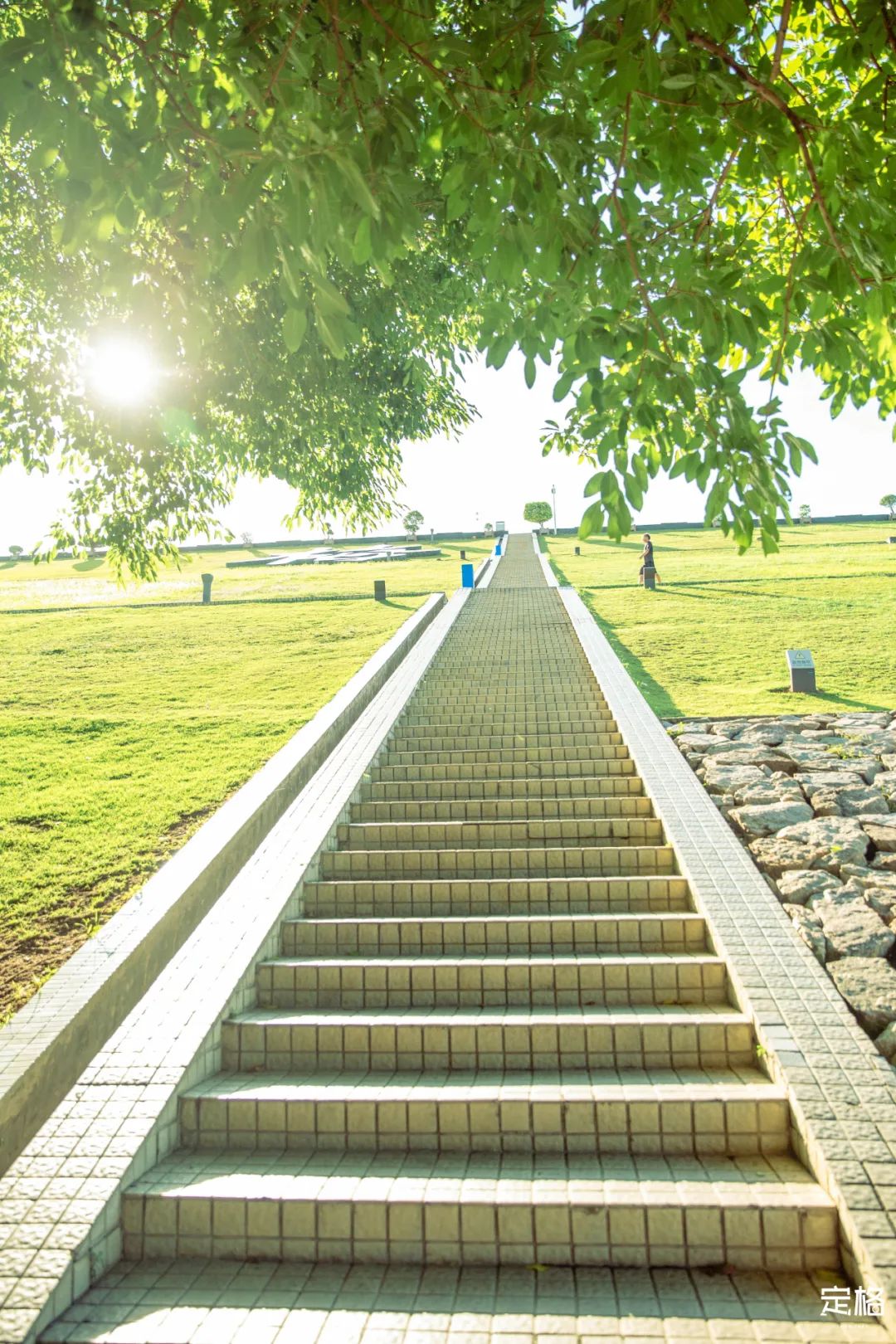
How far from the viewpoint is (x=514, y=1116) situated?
417 centimetres

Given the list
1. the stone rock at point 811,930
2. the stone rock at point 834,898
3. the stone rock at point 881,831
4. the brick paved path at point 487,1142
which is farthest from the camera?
the stone rock at point 881,831

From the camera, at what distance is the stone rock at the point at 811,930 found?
5199 mm

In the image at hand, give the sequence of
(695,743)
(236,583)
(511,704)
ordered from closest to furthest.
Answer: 1. (695,743)
2. (511,704)
3. (236,583)

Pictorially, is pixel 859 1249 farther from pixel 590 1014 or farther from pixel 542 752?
pixel 542 752

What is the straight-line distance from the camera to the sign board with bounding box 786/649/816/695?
39.7ft

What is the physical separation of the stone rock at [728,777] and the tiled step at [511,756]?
32.5 inches

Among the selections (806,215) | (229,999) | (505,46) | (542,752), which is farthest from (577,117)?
(542,752)

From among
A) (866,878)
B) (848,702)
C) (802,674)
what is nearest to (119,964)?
(866,878)

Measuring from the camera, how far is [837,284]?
4.06 metres

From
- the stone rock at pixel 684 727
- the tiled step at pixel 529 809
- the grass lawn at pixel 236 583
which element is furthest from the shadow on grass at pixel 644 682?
the grass lawn at pixel 236 583

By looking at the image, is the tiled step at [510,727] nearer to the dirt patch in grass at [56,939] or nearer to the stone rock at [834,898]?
the dirt patch in grass at [56,939]

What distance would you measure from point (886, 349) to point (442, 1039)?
375 centimetres

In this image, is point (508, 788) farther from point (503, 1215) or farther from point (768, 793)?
point (503, 1215)

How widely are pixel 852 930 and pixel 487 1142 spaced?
245 cm
